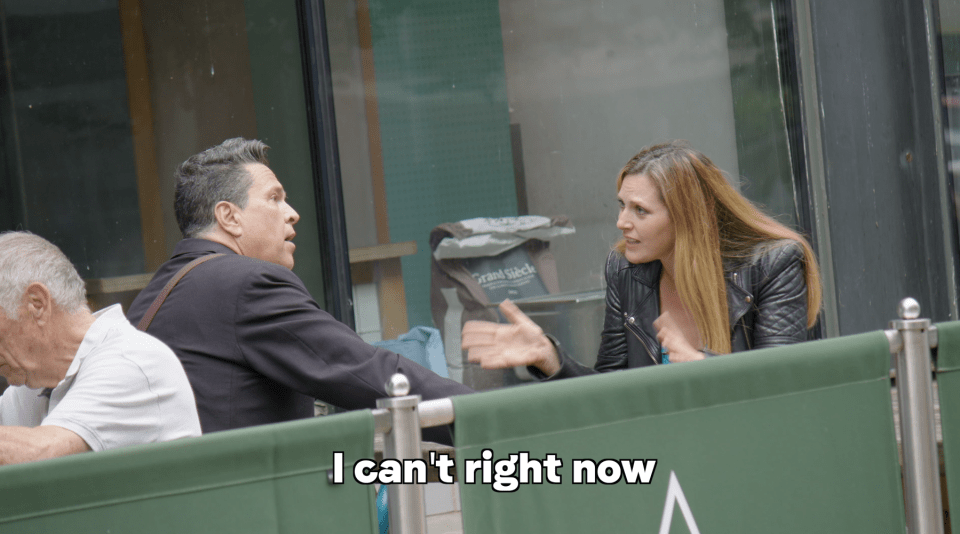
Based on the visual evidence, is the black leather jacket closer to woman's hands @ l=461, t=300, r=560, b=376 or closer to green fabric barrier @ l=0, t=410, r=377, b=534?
woman's hands @ l=461, t=300, r=560, b=376

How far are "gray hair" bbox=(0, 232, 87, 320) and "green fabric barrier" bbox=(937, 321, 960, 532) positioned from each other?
1.94 m

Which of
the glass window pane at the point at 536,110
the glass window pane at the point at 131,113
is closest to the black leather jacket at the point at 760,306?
the glass window pane at the point at 536,110

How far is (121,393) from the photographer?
6.59 ft

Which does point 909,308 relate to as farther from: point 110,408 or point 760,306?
point 110,408

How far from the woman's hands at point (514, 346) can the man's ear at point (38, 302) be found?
1.29 metres

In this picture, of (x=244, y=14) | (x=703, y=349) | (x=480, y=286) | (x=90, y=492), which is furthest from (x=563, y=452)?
(x=244, y=14)

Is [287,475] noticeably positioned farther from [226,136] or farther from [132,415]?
[226,136]

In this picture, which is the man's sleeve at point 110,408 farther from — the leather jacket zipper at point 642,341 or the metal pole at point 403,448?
the leather jacket zipper at point 642,341

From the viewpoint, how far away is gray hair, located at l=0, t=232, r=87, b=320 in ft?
6.97

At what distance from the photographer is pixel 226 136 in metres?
5.00

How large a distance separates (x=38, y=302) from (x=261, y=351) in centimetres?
51

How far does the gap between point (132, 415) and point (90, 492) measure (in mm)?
509

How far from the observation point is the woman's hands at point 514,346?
9.98 ft

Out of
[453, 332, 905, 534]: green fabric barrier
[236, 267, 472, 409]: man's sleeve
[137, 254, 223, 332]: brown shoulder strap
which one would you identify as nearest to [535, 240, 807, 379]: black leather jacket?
[236, 267, 472, 409]: man's sleeve
